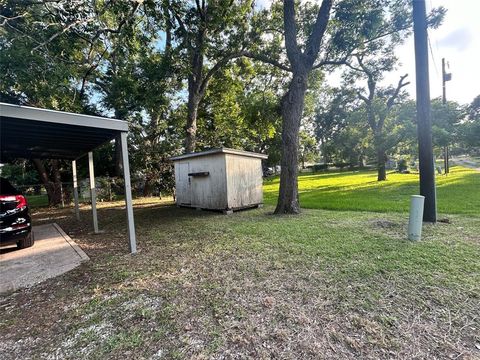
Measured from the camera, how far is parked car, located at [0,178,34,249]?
3.82m

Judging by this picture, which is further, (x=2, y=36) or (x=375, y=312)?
(x=2, y=36)

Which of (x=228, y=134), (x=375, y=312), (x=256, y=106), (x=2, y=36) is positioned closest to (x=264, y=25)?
(x=256, y=106)

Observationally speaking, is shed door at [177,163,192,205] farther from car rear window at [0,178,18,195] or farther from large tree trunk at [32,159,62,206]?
large tree trunk at [32,159,62,206]

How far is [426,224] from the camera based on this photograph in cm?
508

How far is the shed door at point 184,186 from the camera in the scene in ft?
31.2

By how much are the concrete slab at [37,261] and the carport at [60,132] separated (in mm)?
1012

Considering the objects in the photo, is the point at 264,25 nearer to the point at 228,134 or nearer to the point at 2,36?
the point at 228,134

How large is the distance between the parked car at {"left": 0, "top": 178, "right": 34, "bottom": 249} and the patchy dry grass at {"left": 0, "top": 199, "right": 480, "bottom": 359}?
4.01 feet

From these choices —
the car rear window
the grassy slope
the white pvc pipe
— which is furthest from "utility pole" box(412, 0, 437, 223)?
the car rear window

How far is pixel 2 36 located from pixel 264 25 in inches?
360

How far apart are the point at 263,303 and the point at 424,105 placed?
5485mm

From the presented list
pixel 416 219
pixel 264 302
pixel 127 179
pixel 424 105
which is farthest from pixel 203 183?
pixel 424 105

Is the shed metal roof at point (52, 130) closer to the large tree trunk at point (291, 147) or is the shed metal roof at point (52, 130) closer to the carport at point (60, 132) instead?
the carport at point (60, 132)

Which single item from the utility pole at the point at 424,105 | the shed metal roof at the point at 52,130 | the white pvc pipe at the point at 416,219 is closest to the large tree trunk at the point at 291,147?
the utility pole at the point at 424,105
